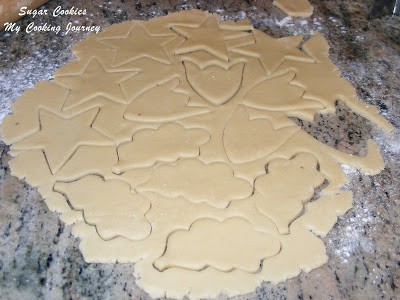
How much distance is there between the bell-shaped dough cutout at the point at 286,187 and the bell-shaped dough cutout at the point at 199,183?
4 centimetres

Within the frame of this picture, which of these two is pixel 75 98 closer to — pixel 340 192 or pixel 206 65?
pixel 206 65

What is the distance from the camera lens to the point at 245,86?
1579mm

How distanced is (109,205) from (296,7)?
1051 millimetres

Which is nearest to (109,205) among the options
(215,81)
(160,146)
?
(160,146)

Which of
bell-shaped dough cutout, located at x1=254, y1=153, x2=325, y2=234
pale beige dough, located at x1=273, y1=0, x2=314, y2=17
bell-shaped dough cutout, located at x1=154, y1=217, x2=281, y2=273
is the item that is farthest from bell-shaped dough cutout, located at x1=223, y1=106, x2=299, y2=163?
pale beige dough, located at x1=273, y1=0, x2=314, y2=17

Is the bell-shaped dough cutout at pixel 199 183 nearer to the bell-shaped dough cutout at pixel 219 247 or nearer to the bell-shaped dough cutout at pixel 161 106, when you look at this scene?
the bell-shaped dough cutout at pixel 219 247

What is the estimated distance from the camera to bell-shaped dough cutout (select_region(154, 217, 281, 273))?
120cm

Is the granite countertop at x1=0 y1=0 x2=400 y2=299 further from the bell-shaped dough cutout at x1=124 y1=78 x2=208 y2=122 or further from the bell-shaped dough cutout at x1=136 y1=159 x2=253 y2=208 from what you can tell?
the bell-shaped dough cutout at x1=124 y1=78 x2=208 y2=122

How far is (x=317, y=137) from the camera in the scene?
1496 mm

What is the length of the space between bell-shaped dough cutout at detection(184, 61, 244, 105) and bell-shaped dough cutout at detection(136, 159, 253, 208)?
0.83 ft

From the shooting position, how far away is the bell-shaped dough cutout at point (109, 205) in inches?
49.3

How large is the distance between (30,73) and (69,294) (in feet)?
2.51

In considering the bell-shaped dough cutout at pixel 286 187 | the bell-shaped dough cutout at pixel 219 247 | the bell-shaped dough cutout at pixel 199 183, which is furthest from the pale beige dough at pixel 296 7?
→ the bell-shaped dough cutout at pixel 219 247

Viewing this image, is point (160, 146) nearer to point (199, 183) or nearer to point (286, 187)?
point (199, 183)
